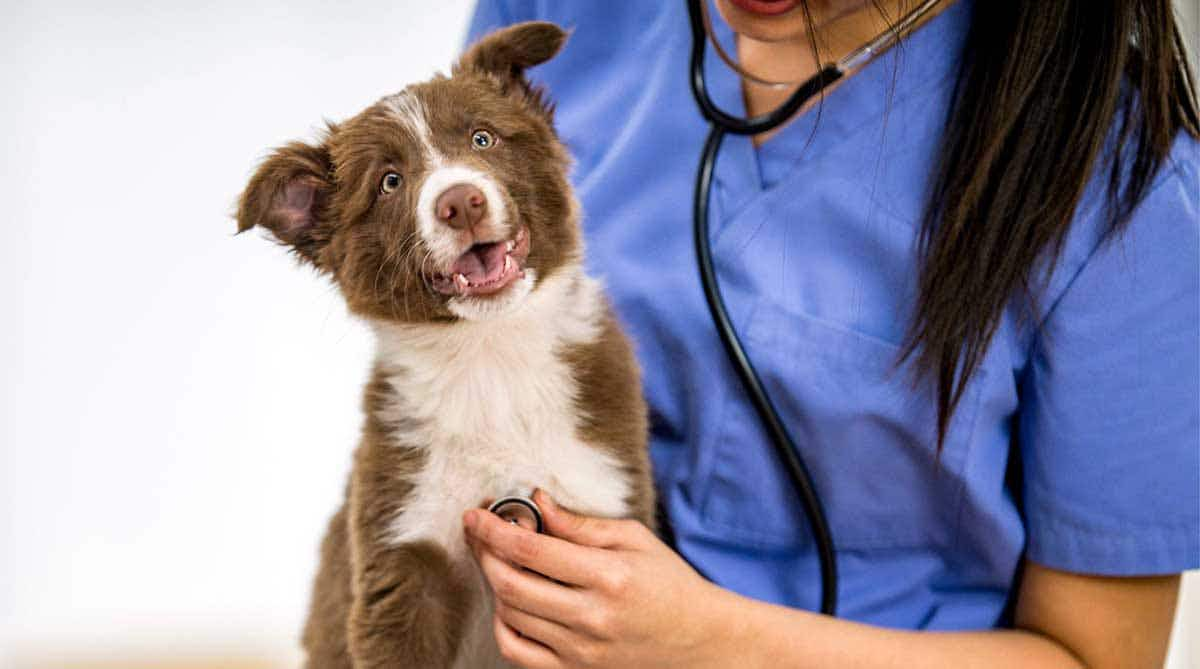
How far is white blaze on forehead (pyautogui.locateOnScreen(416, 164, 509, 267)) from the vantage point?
3.82ft

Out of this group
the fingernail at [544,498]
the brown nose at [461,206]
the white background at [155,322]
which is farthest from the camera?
the white background at [155,322]

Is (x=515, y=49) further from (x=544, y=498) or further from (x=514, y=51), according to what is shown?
(x=544, y=498)

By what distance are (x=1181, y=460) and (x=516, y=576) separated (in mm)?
813

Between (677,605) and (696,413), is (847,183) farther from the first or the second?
(677,605)

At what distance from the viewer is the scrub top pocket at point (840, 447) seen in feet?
4.53

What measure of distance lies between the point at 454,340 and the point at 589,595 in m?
0.36

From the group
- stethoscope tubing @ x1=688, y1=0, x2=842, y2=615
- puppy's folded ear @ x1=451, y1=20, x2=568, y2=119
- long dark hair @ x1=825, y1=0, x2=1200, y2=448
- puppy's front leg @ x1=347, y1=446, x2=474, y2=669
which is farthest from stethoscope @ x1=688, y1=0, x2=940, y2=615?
puppy's front leg @ x1=347, y1=446, x2=474, y2=669

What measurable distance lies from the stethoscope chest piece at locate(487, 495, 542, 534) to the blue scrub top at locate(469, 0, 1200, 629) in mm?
263

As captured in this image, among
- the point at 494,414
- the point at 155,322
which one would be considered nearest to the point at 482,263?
the point at 494,414

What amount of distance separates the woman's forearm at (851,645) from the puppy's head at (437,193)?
508mm

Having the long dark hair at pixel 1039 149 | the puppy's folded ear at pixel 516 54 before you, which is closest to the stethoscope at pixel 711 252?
the long dark hair at pixel 1039 149

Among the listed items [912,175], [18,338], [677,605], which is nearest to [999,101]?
[912,175]

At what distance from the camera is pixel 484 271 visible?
124 centimetres

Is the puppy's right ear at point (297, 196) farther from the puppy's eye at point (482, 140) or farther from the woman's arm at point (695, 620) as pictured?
the woman's arm at point (695, 620)
